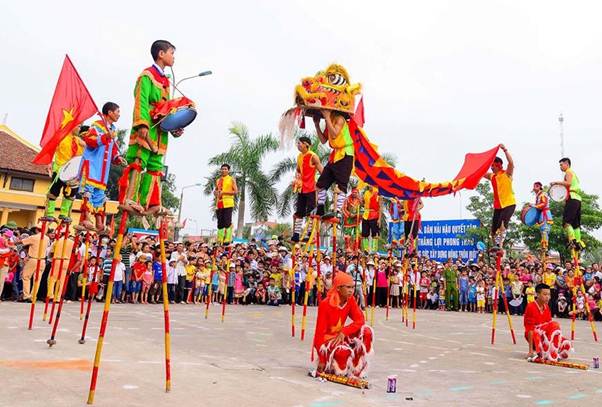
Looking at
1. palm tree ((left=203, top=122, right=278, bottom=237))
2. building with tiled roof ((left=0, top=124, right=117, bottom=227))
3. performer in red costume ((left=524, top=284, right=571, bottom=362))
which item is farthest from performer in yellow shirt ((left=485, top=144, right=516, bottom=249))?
building with tiled roof ((left=0, top=124, right=117, bottom=227))

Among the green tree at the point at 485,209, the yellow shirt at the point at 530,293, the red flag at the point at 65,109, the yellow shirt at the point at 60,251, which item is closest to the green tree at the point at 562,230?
A: the green tree at the point at 485,209

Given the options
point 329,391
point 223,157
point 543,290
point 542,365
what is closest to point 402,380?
point 329,391

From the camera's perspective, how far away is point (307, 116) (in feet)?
28.1

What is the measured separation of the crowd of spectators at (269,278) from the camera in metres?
14.7

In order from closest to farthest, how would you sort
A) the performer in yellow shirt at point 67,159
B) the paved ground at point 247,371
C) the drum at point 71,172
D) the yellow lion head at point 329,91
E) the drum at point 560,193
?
1. the paved ground at point 247,371
2. the drum at point 71,172
3. the performer in yellow shirt at point 67,159
4. the yellow lion head at point 329,91
5. the drum at point 560,193

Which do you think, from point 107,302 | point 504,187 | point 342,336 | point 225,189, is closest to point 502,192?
point 504,187

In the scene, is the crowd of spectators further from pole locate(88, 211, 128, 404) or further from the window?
the window

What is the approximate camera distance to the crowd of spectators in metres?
14.7

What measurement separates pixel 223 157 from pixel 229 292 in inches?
480

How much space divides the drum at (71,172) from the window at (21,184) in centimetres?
2990

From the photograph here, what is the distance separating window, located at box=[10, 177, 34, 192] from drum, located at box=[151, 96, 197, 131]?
32.8 meters

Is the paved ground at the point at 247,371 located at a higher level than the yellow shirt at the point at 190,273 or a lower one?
lower

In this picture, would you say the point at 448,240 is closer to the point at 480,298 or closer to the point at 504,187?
the point at 480,298

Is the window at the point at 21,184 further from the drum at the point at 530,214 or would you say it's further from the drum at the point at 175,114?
the drum at the point at 175,114
